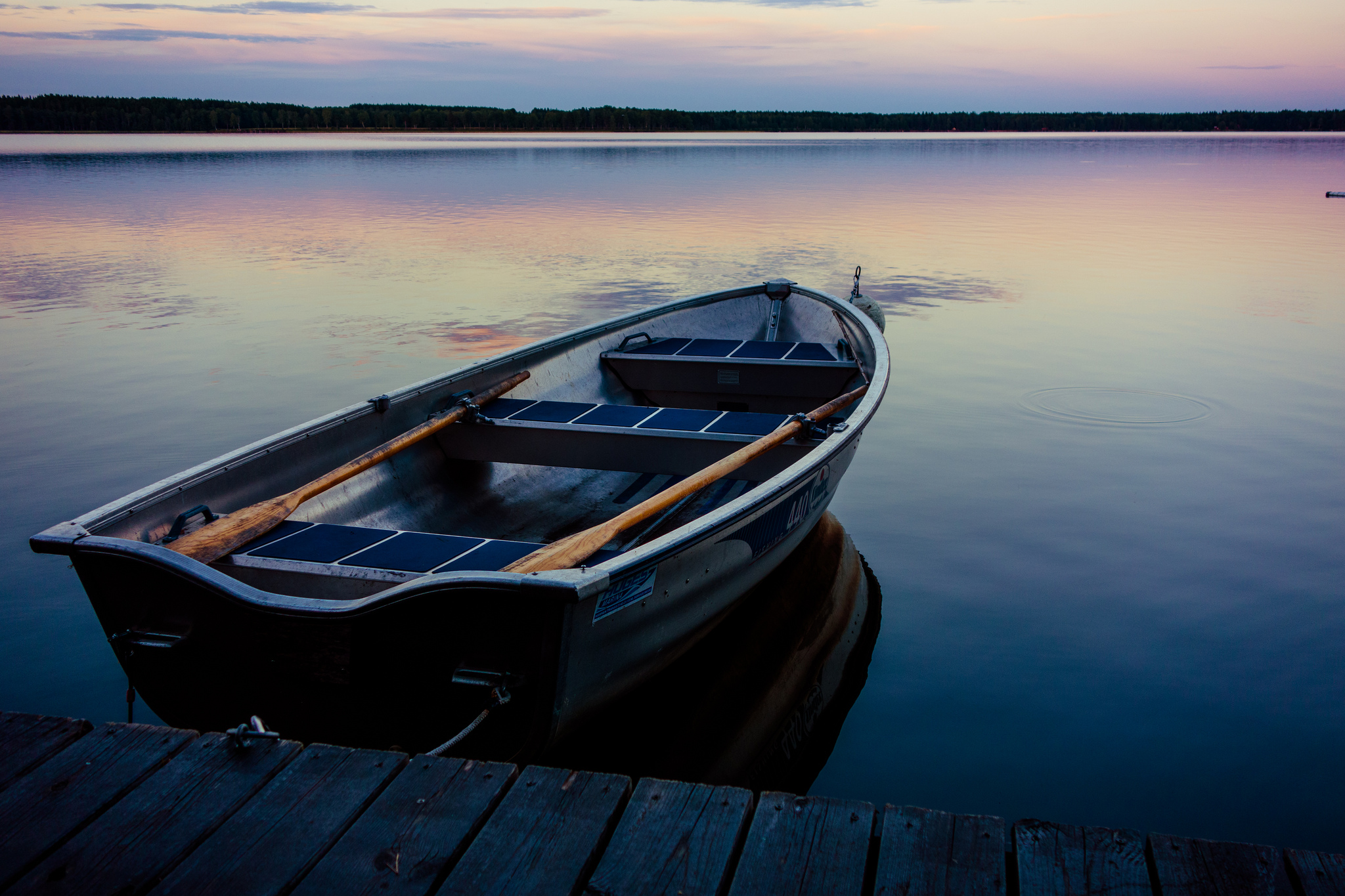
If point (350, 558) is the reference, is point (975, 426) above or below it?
below

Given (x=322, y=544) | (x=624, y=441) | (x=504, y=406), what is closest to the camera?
(x=322, y=544)

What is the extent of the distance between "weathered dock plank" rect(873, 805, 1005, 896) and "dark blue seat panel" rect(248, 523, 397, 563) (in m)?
1.94

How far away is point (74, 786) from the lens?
2.21 m

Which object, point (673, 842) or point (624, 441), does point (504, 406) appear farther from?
point (673, 842)

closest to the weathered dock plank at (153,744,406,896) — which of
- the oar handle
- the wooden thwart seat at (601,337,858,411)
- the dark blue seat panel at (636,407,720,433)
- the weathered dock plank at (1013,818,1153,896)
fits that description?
the oar handle

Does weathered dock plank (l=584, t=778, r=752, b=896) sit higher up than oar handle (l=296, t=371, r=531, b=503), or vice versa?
oar handle (l=296, t=371, r=531, b=503)

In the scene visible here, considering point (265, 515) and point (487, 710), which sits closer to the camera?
point (487, 710)

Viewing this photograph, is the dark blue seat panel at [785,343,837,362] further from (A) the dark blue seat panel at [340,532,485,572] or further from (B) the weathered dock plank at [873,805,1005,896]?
(B) the weathered dock plank at [873,805,1005,896]

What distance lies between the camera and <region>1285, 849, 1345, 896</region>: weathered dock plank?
187cm

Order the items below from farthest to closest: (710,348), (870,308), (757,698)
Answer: (870,308) → (710,348) → (757,698)

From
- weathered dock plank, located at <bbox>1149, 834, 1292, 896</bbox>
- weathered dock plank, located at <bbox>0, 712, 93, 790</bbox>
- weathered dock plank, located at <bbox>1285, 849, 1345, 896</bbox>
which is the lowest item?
weathered dock plank, located at <bbox>0, 712, 93, 790</bbox>

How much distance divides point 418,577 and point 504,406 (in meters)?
2.26

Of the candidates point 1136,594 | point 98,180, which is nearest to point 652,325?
point 1136,594

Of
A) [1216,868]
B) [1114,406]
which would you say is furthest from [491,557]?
[1114,406]
